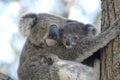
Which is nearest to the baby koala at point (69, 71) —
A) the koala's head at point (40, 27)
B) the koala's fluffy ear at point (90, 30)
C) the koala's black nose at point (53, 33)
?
the koala's black nose at point (53, 33)

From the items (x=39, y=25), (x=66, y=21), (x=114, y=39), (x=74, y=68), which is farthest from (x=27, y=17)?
(x=114, y=39)

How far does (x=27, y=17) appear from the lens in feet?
16.1

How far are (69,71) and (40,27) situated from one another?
3.99ft

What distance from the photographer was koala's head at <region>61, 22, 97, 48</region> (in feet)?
13.9

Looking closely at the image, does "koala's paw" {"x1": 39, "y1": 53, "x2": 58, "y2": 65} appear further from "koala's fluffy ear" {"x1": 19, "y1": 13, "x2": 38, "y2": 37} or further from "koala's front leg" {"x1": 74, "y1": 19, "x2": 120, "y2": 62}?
"koala's fluffy ear" {"x1": 19, "y1": 13, "x2": 38, "y2": 37}

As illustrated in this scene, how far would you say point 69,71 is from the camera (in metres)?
3.85

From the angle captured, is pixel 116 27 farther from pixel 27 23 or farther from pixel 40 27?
pixel 27 23

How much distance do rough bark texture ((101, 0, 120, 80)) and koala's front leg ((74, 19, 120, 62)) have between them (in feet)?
0.28

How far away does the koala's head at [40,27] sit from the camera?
4.56 meters

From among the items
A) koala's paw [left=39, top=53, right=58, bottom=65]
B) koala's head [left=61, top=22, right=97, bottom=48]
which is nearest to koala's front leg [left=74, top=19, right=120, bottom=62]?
koala's head [left=61, top=22, right=97, bottom=48]

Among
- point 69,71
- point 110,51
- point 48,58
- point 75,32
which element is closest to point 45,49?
point 48,58

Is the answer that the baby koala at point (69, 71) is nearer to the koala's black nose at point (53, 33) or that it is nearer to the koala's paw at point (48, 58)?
the koala's paw at point (48, 58)

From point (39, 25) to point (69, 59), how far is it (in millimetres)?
949

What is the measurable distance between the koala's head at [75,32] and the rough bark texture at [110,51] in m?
0.76
